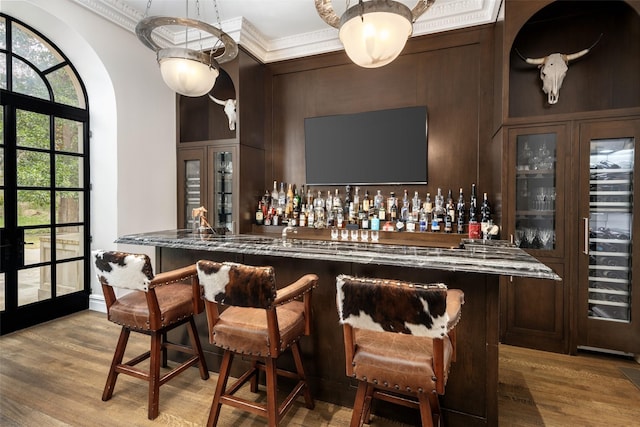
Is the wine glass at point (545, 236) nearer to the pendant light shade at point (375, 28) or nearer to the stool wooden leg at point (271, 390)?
the pendant light shade at point (375, 28)

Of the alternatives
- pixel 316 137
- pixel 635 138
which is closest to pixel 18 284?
pixel 316 137

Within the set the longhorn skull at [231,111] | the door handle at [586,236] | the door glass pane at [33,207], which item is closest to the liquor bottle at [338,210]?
the longhorn skull at [231,111]

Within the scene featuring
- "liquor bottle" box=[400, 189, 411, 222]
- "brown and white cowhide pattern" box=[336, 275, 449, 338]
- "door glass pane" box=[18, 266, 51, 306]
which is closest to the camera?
"brown and white cowhide pattern" box=[336, 275, 449, 338]

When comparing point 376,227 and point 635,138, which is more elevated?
point 635,138

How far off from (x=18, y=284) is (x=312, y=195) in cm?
314

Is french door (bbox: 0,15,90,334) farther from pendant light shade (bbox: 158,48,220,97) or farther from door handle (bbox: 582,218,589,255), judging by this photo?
door handle (bbox: 582,218,589,255)

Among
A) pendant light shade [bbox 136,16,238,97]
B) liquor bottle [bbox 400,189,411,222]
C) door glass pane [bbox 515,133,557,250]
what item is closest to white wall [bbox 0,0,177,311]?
pendant light shade [bbox 136,16,238,97]

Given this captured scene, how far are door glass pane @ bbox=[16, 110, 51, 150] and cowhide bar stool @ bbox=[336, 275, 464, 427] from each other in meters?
3.61

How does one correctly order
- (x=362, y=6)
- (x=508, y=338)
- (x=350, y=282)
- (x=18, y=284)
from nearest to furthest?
(x=350, y=282), (x=362, y=6), (x=508, y=338), (x=18, y=284)

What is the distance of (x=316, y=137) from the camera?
13.3 ft

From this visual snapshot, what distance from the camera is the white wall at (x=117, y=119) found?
3.21 metres

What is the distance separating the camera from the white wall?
321 centimetres

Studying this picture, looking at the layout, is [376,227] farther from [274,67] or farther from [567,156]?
[274,67]

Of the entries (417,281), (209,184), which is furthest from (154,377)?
(209,184)
